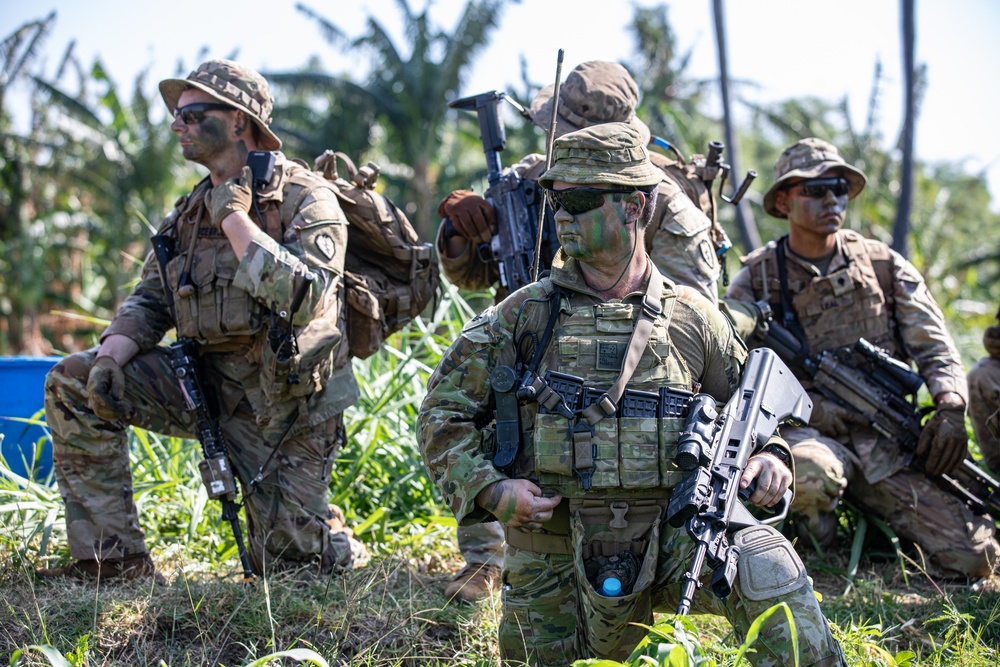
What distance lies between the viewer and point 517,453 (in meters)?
3.20

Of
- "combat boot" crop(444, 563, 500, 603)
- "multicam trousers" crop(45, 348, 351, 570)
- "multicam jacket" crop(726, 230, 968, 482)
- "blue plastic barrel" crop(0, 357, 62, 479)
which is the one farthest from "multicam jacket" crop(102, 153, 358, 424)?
"multicam jacket" crop(726, 230, 968, 482)

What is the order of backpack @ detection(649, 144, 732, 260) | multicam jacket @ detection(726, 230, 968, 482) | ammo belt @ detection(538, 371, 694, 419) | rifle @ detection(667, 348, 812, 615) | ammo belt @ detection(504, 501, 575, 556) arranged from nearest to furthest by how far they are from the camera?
rifle @ detection(667, 348, 812, 615)
ammo belt @ detection(538, 371, 694, 419)
ammo belt @ detection(504, 501, 575, 556)
backpack @ detection(649, 144, 732, 260)
multicam jacket @ detection(726, 230, 968, 482)

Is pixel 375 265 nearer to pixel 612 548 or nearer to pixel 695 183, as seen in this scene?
pixel 695 183

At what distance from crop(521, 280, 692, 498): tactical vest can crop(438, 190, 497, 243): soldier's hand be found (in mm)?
1609

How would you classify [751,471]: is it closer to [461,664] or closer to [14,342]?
[461,664]

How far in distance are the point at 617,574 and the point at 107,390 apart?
105 inches

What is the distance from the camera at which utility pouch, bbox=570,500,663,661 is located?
119 inches

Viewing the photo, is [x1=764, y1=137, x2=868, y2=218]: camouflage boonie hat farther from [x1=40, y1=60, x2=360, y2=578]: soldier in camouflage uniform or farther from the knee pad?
the knee pad

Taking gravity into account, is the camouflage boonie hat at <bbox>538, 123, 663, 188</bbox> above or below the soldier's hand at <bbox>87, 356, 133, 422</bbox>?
above

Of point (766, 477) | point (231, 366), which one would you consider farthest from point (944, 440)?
point (231, 366)

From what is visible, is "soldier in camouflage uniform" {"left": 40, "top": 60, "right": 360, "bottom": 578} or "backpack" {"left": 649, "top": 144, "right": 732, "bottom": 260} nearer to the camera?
"soldier in camouflage uniform" {"left": 40, "top": 60, "right": 360, "bottom": 578}

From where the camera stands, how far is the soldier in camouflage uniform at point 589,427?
9.95 feet

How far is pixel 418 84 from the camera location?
2192 centimetres

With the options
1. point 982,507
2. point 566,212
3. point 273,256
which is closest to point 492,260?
point 273,256
